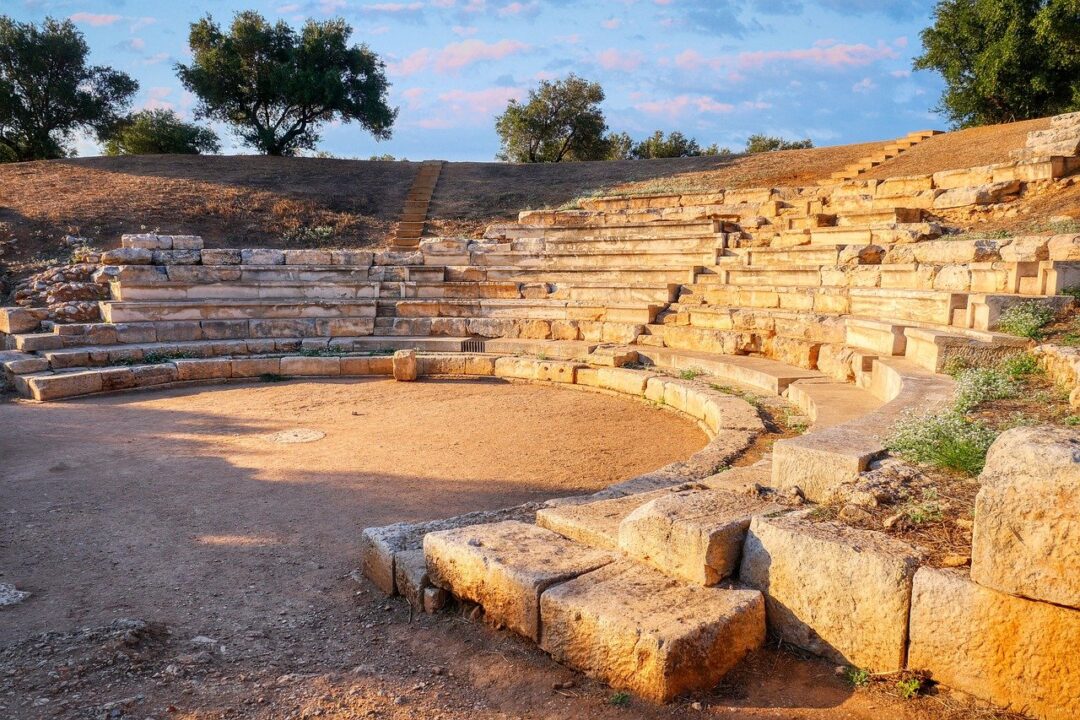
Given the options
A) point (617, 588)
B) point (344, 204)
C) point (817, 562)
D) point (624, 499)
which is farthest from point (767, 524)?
point (344, 204)

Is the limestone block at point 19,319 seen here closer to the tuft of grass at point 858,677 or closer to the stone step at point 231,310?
the stone step at point 231,310

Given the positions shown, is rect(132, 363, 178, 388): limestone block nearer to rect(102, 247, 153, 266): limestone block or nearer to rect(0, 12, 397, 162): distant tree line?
rect(102, 247, 153, 266): limestone block

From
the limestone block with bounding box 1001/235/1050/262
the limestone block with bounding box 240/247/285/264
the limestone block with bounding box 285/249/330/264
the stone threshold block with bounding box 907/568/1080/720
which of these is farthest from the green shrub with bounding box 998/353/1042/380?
the limestone block with bounding box 240/247/285/264

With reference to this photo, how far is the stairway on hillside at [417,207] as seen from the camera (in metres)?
16.6

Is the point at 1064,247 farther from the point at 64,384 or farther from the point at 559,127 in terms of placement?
the point at 559,127

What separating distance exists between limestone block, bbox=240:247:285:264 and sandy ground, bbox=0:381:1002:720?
4.51 m

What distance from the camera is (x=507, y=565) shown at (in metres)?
3.21

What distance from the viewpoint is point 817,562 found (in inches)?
111

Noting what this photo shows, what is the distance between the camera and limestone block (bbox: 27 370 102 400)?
365 inches

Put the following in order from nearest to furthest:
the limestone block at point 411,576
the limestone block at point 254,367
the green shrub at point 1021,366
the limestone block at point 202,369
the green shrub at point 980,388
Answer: the limestone block at point 411,576
the green shrub at point 980,388
the green shrub at point 1021,366
the limestone block at point 202,369
the limestone block at point 254,367

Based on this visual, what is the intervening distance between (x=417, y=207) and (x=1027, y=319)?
14.9 metres

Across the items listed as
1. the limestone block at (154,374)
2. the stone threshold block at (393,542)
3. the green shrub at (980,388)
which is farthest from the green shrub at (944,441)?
the limestone block at (154,374)

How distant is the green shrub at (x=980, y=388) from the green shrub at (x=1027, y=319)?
109 centimetres

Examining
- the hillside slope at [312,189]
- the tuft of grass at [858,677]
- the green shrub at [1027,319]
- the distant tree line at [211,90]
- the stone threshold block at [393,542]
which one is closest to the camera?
the tuft of grass at [858,677]
